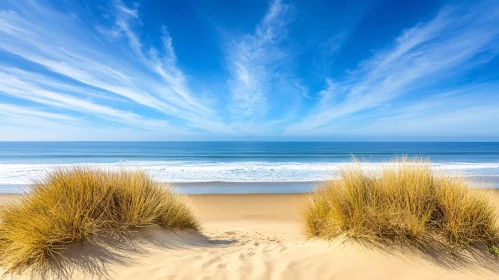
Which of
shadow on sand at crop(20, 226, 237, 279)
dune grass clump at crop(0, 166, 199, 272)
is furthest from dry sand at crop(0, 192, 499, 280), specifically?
dune grass clump at crop(0, 166, 199, 272)

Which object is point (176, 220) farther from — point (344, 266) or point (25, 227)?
point (344, 266)

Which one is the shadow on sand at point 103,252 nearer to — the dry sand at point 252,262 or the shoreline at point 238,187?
the dry sand at point 252,262

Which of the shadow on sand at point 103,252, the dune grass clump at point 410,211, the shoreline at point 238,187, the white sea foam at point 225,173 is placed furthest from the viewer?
the white sea foam at point 225,173

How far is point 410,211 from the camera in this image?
3.61 metres

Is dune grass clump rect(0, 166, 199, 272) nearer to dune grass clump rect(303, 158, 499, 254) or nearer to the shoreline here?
dune grass clump rect(303, 158, 499, 254)

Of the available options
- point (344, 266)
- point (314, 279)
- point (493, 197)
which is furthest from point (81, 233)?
point (493, 197)

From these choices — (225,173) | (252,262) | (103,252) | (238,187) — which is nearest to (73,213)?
(103,252)

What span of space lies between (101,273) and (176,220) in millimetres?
1761

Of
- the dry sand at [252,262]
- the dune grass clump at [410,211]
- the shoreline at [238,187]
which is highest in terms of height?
the dune grass clump at [410,211]

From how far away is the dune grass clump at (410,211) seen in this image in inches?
138

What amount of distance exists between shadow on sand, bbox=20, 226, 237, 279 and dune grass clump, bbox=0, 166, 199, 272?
9 cm

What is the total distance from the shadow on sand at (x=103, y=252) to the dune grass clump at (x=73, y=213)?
9 centimetres

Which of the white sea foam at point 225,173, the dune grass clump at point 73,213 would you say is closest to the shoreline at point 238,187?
the white sea foam at point 225,173

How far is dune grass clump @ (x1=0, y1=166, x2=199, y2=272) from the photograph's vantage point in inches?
124
